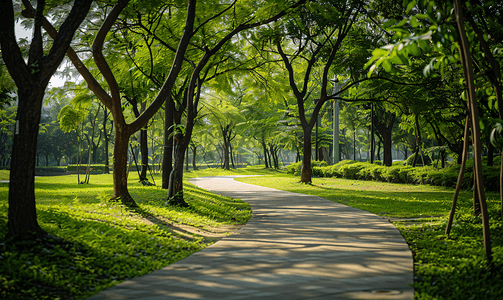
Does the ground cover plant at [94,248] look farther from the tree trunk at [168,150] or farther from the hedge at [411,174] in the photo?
the hedge at [411,174]

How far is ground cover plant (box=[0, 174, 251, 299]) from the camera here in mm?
3676

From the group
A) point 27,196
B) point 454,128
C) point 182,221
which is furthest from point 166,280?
point 454,128

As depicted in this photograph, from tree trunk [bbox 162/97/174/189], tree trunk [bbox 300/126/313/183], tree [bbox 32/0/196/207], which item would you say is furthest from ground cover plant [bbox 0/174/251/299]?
tree trunk [bbox 300/126/313/183]

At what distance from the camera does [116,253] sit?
488cm

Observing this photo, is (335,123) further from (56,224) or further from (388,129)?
(56,224)

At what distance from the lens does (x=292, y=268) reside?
14.4 feet

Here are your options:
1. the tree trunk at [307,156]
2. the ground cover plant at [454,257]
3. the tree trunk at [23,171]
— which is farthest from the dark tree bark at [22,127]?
the tree trunk at [307,156]

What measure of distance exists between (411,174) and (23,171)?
18107 millimetres

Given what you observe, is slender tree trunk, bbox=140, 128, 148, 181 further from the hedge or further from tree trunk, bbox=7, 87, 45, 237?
tree trunk, bbox=7, 87, 45, 237

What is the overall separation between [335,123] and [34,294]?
86.9 ft

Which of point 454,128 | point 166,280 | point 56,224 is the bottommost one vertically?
point 166,280

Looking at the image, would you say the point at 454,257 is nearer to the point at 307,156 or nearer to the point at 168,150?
the point at 168,150

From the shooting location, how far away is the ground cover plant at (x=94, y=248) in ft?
12.1

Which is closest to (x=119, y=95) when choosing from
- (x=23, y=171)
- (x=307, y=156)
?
(x=23, y=171)
